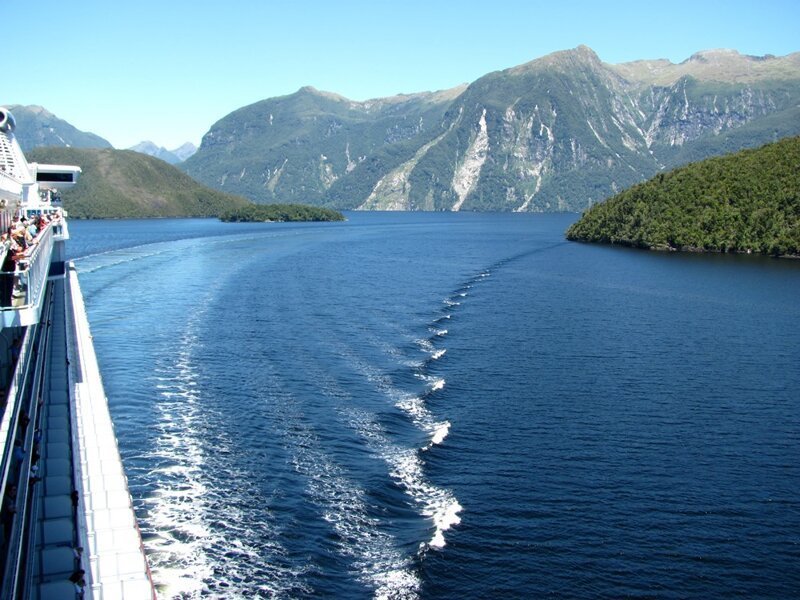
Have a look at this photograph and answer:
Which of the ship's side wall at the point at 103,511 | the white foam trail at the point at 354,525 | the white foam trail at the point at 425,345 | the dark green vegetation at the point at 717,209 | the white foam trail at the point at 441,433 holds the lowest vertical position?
the white foam trail at the point at 354,525

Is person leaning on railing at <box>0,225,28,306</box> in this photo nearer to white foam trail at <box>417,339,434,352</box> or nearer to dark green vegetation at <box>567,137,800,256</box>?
white foam trail at <box>417,339,434,352</box>

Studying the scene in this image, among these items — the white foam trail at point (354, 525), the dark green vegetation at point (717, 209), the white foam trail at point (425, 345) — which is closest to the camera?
the white foam trail at point (354, 525)

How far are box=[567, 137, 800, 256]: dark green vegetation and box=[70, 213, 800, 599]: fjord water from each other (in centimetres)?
7346

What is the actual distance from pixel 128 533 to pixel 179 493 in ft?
31.4

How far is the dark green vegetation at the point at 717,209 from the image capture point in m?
136

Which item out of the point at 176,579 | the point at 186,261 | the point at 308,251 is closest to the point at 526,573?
the point at 176,579

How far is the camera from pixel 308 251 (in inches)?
5192

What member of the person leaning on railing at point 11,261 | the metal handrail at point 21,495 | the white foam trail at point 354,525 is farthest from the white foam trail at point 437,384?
the person leaning on railing at point 11,261

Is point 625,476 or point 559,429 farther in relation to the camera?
point 559,429

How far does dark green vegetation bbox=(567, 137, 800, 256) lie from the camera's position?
13638cm

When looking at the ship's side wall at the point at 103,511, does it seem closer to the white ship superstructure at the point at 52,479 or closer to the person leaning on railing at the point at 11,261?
the white ship superstructure at the point at 52,479

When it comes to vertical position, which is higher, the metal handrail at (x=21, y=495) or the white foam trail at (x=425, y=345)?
the metal handrail at (x=21, y=495)

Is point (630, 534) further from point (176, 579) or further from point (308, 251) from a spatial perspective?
point (308, 251)

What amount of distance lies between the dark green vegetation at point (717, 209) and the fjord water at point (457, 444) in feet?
241
